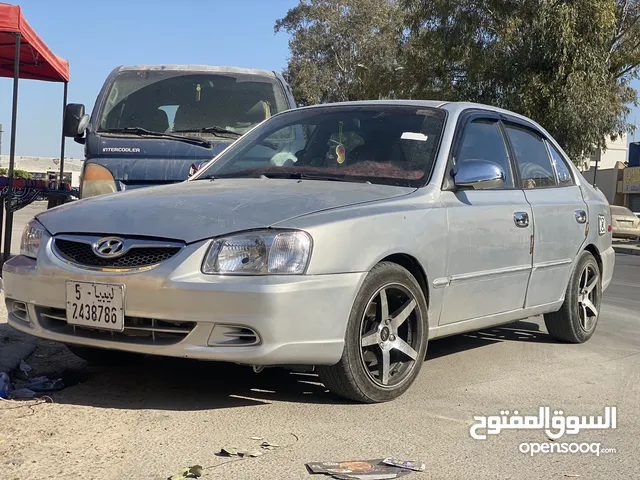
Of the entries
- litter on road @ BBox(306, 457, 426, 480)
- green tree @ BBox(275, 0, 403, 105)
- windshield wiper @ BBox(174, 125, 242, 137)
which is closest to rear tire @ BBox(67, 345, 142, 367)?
litter on road @ BBox(306, 457, 426, 480)

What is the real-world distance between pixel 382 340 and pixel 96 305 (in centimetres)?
144

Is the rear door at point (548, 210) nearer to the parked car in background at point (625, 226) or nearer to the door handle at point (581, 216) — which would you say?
the door handle at point (581, 216)

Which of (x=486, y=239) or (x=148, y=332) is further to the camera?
(x=486, y=239)

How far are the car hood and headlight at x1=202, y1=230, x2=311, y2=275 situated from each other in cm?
6

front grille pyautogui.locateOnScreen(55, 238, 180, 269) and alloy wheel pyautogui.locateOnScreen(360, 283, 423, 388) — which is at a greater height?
front grille pyautogui.locateOnScreen(55, 238, 180, 269)

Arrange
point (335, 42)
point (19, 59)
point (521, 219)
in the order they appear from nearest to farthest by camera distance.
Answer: point (521, 219) < point (19, 59) < point (335, 42)

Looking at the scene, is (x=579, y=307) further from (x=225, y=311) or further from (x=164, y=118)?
(x=164, y=118)

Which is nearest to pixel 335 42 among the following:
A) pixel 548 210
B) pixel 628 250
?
pixel 628 250

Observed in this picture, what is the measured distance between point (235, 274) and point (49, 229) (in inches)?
44.2

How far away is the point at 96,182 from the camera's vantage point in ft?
24.8

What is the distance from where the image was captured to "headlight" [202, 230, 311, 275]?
12.9 ft

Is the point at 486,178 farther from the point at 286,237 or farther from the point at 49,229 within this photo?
the point at 49,229

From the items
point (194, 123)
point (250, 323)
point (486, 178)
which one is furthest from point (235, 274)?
point (194, 123)

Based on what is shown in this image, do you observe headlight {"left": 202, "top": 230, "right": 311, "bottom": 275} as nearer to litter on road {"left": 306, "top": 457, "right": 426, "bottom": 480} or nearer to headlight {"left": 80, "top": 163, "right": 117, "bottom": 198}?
litter on road {"left": 306, "top": 457, "right": 426, "bottom": 480}
